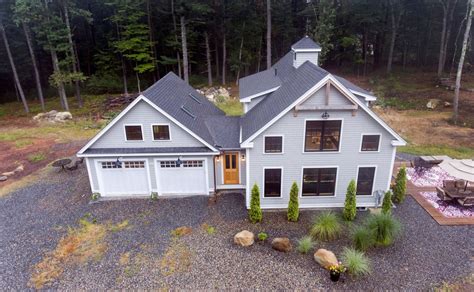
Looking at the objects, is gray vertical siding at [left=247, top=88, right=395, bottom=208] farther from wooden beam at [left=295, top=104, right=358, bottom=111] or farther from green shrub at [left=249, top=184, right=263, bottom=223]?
green shrub at [left=249, top=184, right=263, bottom=223]

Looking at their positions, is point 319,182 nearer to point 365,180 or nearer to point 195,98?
point 365,180

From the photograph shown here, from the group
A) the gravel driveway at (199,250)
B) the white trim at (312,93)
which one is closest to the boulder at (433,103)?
the gravel driveway at (199,250)

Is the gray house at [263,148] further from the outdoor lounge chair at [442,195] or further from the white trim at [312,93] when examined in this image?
the outdoor lounge chair at [442,195]

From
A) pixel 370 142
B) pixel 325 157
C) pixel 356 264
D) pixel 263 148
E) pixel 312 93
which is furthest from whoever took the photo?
pixel 325 157

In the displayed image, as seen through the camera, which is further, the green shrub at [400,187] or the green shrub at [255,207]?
the green shrub at [400,187]

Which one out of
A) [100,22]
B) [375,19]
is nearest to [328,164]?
[375,19]

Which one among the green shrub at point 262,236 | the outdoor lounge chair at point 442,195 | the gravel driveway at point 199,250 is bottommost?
the gravel driveway at point 199,250

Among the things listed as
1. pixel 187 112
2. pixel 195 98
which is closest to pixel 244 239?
pixel 187 112
